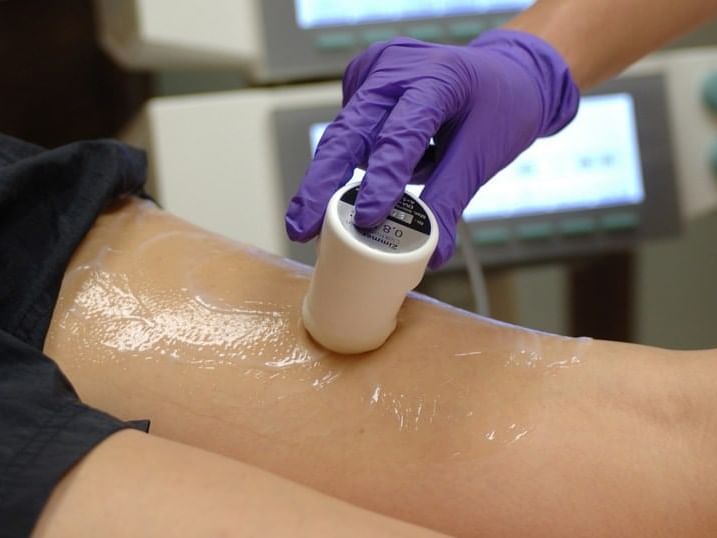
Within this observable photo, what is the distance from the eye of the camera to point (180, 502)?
512 mm

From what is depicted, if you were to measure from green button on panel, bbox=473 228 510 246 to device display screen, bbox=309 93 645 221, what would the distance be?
0.06 feet

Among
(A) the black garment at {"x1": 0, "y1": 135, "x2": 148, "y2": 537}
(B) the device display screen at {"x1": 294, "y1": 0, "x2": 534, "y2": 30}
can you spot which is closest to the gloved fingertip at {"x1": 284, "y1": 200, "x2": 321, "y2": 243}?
(A) the black garment at {"x1": 0, "y1": 135, "x2": 148, "y2": 537}

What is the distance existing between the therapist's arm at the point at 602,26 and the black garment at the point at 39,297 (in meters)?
0.49

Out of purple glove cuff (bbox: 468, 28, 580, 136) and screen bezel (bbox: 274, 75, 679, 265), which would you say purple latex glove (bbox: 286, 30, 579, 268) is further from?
screen bezel (bbox: 274, 75, 679, 265)

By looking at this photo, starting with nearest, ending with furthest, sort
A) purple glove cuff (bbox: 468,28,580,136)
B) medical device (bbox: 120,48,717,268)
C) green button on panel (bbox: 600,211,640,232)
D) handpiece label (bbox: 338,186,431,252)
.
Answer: handpiece label (bbox: 338,186,431,252) < purple glove cuff (bbox: 468,28,580,136) < medical device (bbox: 120,48,717,268) < green button on panel (bbox: 600,211,640,232)

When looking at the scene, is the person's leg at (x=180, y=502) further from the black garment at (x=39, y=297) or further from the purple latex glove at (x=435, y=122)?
the purple latex glove at (x=435, y=122)

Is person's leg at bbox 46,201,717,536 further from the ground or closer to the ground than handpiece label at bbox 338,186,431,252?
closer to the ground

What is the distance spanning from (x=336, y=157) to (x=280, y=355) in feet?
0.57

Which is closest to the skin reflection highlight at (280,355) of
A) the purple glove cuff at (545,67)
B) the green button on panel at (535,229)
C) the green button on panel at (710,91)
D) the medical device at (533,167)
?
the purple glove cuff at (545,67)

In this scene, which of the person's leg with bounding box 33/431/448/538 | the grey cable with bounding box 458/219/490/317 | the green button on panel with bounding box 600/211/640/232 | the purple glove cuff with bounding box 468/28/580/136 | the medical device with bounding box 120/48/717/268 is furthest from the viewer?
the green button on panel with bounding box 600/211/640/232

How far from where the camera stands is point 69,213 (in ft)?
2.36

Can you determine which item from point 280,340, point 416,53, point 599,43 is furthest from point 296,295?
point 599,43

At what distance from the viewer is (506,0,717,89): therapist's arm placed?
952 mm

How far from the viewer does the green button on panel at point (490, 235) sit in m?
1.25
